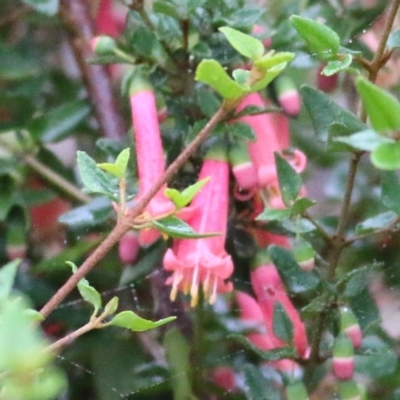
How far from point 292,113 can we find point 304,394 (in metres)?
0.20

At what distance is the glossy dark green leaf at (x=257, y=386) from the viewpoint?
464 millimetres

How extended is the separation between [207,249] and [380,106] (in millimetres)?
188

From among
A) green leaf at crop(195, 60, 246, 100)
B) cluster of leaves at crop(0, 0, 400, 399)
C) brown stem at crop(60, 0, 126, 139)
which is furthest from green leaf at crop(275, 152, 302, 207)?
brown stem at crop(60, 0, 126, 139)

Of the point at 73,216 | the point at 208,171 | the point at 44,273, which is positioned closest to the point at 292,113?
the point at 208,171

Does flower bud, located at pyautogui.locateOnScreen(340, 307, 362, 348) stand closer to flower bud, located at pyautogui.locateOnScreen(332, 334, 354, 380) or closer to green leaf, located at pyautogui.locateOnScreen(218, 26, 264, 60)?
flower bud, located at pyautogui.locateOnScreen(332, 334, 354, 380)

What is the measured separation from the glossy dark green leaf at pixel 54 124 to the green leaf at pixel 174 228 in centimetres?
31

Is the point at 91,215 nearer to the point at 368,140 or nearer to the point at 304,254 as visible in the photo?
the point at 304,254

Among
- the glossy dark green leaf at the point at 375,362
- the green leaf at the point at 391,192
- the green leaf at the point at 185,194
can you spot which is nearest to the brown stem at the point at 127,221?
the green leaf at the point at 185,194

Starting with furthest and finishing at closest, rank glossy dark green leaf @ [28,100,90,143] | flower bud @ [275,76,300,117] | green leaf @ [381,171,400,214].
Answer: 1. glossy dark green leaf @ [28,100,90,143]
2. flower bud @ [275,76,300,117]
3. green leaf @ [381,171,400,214]

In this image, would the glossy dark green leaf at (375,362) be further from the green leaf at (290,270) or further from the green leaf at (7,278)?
the green leaf at (7,278)

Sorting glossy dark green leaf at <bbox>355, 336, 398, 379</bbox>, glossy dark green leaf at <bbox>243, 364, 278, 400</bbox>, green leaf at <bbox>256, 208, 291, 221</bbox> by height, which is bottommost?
glossy dark green leaf at <bbox>355, 336, 398, 379</bbox>

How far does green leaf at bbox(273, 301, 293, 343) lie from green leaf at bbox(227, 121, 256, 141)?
0.12 meters

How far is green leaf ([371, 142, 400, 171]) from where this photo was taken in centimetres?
27

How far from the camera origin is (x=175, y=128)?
51 cm
